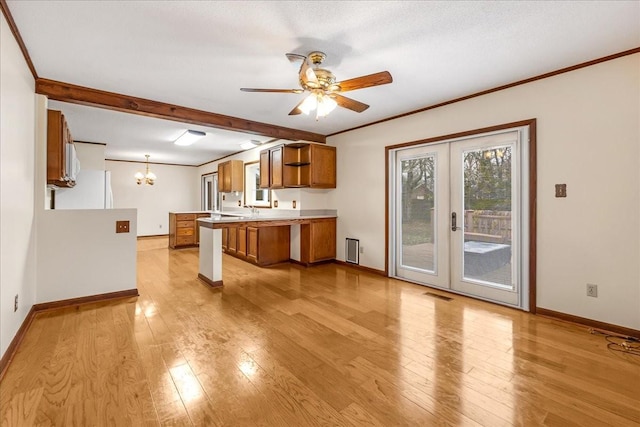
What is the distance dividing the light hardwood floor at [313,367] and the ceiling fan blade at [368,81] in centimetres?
213

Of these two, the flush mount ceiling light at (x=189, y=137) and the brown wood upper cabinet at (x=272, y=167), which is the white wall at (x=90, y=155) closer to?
the flush mount ceiling light at (x=189, y=137)

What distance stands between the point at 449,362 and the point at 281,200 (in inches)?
173

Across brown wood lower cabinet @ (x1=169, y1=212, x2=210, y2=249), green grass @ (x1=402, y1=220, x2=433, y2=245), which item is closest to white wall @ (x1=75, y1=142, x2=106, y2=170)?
brown wood lower cabinet @ (x1=169, y1=212, x2=210, y2=249)

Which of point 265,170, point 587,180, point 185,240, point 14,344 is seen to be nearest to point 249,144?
point 265,170

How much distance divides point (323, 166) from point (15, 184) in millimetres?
3885

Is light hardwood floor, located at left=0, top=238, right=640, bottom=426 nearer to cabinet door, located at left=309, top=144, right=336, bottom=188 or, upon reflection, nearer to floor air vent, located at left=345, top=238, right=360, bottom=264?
floor air vent, located at left=345, top=238, right=360, bottom=264

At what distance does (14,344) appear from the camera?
2316 millimetres

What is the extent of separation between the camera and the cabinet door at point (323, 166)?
204 inches

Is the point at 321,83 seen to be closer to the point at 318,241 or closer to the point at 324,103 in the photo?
the point at 324,103

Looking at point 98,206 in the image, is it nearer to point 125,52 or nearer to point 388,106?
point 125,52

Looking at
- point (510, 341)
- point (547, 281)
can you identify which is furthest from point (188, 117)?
point (547, 281)

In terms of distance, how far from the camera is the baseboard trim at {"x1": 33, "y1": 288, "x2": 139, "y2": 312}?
320 cm

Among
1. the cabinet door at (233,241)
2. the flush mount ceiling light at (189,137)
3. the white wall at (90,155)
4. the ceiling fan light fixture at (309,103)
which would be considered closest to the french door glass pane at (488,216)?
the ceiling fan light fixture at (309,103)

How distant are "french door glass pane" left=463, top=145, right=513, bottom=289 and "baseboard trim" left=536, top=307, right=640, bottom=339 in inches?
15.9
